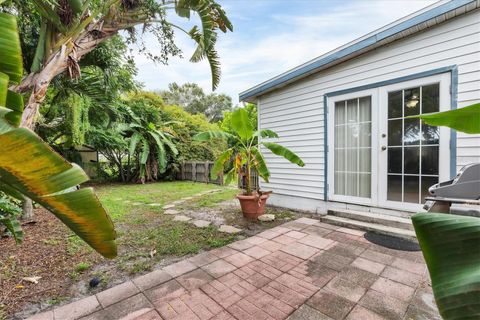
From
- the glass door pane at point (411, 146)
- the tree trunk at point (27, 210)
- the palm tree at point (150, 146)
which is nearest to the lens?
the glass door pane at point (411, 146)

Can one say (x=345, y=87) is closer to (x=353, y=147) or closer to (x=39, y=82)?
(x=353, y=147)

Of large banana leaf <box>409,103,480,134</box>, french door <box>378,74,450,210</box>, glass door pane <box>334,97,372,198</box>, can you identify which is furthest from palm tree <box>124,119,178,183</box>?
large banana leaf <box>409,103,480,134</box>

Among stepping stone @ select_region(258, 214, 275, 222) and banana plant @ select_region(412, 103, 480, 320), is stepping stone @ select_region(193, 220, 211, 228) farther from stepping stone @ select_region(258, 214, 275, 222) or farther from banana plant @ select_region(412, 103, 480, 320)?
banana plant @ select_region(412, 103, 480, 320)

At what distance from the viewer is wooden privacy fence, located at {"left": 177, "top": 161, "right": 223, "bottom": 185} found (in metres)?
9.68

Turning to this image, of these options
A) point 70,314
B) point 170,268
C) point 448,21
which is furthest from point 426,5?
point 70,314

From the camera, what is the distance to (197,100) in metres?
26.2

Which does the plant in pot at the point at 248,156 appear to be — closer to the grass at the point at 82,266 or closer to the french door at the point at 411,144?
the french door at the point at 411,144

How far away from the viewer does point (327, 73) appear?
445 cm

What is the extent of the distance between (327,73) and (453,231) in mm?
4499

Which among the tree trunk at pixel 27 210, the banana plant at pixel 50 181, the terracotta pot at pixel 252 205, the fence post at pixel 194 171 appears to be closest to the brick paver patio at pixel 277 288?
the terracotta pot at pixel 252 205

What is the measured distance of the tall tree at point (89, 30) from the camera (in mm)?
2699

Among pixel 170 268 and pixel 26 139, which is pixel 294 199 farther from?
pixel 26 139

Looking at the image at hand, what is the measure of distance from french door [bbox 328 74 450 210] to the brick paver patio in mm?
1177

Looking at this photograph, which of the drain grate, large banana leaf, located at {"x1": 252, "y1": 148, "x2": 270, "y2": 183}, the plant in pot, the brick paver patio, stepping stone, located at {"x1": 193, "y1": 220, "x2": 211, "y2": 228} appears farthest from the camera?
large banana leaf, located at {"x1": 252, "y1": 148, "x2": 270, "y2": 183}
